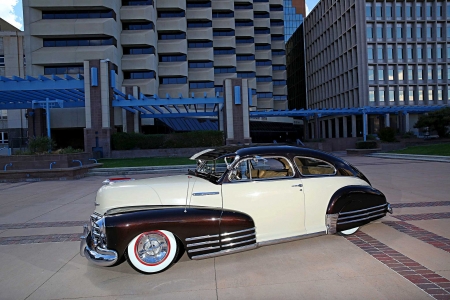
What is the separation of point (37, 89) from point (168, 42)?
26.9m

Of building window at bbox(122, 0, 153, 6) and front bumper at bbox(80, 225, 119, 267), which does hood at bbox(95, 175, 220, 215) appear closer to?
front bumper at bbox(80, 225, 119, 267)

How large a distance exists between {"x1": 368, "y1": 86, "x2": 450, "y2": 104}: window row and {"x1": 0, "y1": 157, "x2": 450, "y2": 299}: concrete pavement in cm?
4591

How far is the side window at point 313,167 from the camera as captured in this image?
5020mm

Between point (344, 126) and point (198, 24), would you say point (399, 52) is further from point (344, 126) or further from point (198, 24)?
point (198, 24)

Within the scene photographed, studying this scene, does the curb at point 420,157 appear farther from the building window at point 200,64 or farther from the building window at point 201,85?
the building window at point 200,64

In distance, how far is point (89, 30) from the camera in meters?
39.5

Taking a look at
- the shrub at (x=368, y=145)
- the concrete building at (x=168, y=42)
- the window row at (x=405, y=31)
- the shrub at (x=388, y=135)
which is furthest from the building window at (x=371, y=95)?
the shrub at (x=368, y=145)

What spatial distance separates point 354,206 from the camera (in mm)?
4953

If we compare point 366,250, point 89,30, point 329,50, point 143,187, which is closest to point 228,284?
point 143,187

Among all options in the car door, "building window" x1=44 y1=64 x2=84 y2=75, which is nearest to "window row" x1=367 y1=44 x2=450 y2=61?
"building window" x1=44 y1=64 x2=84 y2=75

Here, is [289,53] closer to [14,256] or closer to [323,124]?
[323,124]

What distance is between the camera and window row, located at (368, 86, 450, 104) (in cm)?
4759

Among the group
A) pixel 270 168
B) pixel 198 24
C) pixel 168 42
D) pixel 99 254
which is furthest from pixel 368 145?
pixel 198 24

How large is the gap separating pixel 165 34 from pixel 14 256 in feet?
159
